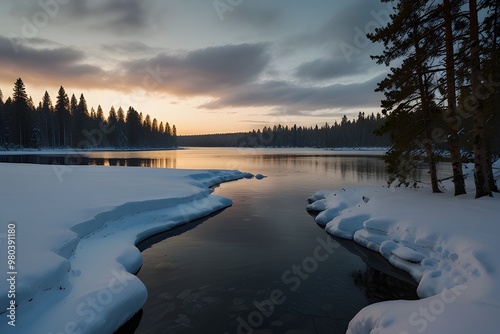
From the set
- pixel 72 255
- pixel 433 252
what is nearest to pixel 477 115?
pixel 433 252

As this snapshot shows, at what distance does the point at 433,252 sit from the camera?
8.38m

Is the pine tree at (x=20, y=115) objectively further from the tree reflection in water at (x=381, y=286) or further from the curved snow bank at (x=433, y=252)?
the tree reflection in water at (x=381, y=286)

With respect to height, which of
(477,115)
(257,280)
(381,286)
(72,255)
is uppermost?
(477,115)

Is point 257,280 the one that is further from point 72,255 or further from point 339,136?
point 339,136

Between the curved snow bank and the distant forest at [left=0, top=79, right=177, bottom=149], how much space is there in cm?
7456

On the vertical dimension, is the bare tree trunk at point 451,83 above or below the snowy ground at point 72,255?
above

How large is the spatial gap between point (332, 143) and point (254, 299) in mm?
151814

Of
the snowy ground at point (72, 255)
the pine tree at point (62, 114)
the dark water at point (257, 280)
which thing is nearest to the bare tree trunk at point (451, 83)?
the dark water at point (257, 280)

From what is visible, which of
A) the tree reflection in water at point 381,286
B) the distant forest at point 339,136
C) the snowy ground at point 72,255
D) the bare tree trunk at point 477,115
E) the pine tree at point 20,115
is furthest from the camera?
the distant forest at point 339,136

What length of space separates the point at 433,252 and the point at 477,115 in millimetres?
5951

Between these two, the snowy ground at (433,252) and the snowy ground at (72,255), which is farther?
the snowy ground at (72,255)

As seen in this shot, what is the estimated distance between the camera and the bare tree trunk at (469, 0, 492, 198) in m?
10.2

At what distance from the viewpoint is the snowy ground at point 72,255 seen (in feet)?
16.6

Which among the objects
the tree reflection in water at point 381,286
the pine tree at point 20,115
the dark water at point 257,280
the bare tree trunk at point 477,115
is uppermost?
the pine tree at point 20,115
